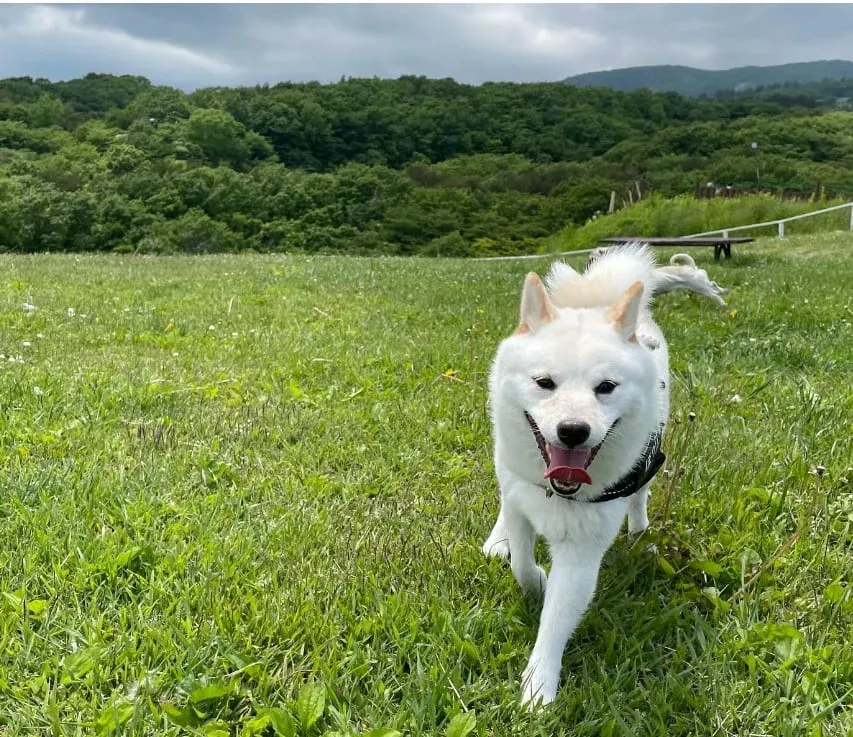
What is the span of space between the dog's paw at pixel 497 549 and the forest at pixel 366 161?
2936 centimetres

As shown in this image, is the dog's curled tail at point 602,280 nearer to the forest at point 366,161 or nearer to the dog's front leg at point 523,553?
the dog's front leg at point 523,553

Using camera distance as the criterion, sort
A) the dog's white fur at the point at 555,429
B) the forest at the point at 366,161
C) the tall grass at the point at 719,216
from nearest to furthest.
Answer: the dog's white fur at the point at 555,429 → the tall grass at the point at 719,216 → the forest at the point at 366,161

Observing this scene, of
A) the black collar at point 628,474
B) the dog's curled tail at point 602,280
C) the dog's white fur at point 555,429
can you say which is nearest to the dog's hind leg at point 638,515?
the black collar at point 628,474

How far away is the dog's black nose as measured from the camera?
1876 mm

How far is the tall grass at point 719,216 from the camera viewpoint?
2155 centimetres

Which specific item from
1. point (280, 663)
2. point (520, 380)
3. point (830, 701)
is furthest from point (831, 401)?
point (280, 663)

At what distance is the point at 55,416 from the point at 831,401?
15.0ft

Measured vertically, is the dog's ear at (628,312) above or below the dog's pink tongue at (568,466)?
above

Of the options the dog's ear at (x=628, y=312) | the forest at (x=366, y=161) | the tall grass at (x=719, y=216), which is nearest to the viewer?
the dog's ear at (x=628, y=312)

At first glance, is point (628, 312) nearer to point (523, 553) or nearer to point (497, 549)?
point (523, 553)

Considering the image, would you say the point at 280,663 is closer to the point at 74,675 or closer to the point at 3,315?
the point at 74,675

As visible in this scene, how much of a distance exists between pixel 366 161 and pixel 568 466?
199 feet

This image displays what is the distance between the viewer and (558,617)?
78.8 inches

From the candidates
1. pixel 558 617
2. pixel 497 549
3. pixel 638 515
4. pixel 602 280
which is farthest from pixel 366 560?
pixel 602 280
